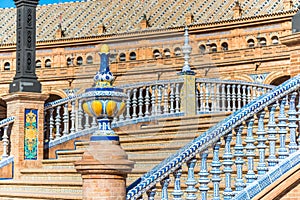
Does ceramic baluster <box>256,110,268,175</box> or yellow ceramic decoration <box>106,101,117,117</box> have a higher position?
→ yellow ceramic decoration <box>106,101,117,117</box>

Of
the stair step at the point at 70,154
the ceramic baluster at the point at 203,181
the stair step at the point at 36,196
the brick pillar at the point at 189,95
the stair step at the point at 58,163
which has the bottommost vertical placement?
the stair step at the point at 36,196

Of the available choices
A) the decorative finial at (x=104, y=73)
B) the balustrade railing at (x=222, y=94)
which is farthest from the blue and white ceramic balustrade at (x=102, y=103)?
the balustrade railing at (x=222, y=94)

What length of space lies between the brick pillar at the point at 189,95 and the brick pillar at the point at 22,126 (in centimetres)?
269

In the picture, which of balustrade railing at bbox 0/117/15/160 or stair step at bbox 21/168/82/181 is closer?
stair step at bbox 21/168/82/181

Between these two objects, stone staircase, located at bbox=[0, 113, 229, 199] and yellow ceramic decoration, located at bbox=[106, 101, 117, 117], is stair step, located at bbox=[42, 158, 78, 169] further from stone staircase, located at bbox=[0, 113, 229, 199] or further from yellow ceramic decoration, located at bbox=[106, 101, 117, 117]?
yellow ceramic decoration, located at bbox=[106, 101, 117, 117]

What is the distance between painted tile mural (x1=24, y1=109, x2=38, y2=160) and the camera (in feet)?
30.2

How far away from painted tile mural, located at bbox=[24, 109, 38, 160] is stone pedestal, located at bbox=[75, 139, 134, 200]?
176 inches

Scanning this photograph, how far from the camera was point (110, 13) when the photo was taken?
47.5 m

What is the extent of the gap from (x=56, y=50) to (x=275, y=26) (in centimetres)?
1518

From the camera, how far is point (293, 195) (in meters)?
5.56

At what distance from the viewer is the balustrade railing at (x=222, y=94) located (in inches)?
468

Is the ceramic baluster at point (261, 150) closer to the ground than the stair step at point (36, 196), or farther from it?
farther from it

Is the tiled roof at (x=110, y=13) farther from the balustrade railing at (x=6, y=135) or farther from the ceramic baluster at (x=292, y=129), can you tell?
the ceramic baluster at (x=292, y=129)

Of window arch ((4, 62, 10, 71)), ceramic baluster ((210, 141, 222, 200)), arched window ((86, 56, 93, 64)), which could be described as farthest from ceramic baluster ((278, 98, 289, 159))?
window arch ((4, 62, 10, 71))
